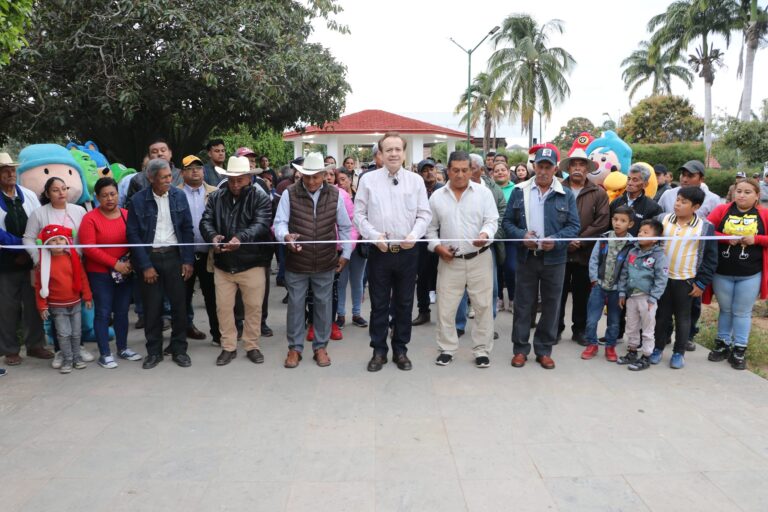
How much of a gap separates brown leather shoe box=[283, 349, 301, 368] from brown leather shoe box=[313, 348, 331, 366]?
17 centimetres

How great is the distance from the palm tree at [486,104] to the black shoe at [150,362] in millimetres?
27131

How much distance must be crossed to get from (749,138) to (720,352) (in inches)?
783

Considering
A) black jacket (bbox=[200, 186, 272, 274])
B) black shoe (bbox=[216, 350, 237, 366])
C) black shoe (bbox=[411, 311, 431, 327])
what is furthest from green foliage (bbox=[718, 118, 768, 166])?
black shoe (bbox=[216, 350, 237, 366])

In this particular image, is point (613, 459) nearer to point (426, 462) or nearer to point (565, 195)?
point (426, 462)

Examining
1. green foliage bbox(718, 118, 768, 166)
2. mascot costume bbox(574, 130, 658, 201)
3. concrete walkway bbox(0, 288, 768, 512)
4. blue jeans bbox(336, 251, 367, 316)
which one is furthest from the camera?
green foliage bbox(718, 118, 768, 166)

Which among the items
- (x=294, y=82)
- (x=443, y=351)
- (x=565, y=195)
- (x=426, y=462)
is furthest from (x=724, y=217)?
(x=294, y=82)

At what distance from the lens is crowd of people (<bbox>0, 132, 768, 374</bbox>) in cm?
512

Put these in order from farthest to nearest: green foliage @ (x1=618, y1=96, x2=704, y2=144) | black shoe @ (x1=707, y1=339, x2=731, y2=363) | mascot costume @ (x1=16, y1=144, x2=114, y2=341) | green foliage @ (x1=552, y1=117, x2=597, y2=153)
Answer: green foliage @ (x1=552, y1=117, x2=597, y2=153) < green foliage @ (x1=618, y1=96, x2=704, y2=144) < mascot costume @ (x1=16, y1=144, x2=114, y2=341) < black shoe @ (x1=707, y1=339, x2=731, y2=363)

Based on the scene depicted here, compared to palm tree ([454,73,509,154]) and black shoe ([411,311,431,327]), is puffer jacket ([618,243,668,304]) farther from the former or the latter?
palm tree ([454,73,509,154])

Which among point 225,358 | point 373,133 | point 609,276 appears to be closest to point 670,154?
point 373,133

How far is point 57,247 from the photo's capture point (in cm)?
502

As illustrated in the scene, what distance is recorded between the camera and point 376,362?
5184 millimetres

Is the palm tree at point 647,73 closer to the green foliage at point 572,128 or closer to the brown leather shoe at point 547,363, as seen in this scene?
the green foliage at point 572,128

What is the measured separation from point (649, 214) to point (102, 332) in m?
5.34
